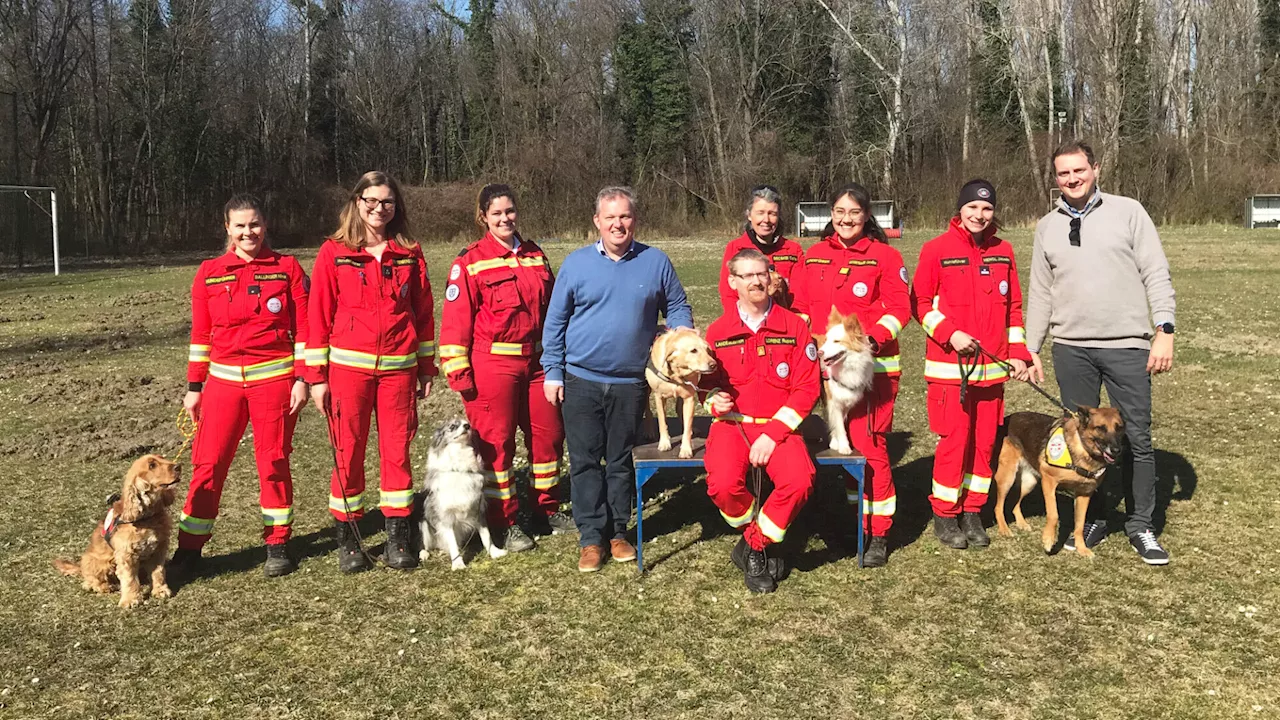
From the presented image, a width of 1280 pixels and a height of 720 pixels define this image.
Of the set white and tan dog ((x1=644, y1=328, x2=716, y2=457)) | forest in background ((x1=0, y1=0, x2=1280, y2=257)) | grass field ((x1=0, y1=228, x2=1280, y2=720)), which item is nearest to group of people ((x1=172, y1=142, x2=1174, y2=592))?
white and tan dog ((x1=644, y1=328, x2=716, y2=457))

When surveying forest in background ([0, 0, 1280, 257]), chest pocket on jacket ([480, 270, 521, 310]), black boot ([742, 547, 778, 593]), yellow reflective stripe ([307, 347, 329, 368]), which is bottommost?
black boot ([742, 547, 778, 593])

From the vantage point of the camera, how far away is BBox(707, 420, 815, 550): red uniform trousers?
470cm

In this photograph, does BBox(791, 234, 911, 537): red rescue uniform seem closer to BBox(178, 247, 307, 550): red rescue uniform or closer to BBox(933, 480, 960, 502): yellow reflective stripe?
BBox(933, 480, 960, 502): yellow reflective stripe

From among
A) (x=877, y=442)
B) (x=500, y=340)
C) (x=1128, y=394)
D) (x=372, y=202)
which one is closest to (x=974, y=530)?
(x=877, y=442)

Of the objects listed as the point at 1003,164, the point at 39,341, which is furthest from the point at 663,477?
the point at 1003,164

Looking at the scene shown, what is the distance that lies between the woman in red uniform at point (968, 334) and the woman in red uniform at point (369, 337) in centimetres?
302

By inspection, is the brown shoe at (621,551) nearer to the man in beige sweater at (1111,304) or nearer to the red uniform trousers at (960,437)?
the red uniform trousers at (960,437)

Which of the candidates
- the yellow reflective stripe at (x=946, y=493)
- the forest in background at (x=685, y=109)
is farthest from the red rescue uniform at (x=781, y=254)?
the forest in background at (x=685, y=109)

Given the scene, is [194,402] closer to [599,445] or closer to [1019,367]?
[599,445]

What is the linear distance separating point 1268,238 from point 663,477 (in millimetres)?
29583

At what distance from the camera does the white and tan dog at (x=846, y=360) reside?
16.3ft

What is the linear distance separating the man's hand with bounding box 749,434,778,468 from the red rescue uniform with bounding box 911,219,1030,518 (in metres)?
1.13

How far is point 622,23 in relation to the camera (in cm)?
4447

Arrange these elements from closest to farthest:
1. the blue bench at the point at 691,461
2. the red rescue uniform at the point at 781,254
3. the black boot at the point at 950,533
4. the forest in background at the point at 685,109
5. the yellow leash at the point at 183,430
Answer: the blue bench at the point at 691,461, the yellow leash at the point at 183,430, the black boot at the point at 950,533, the red rescue uniform at the point at 781,254, the forest in background at the point at 685,109
